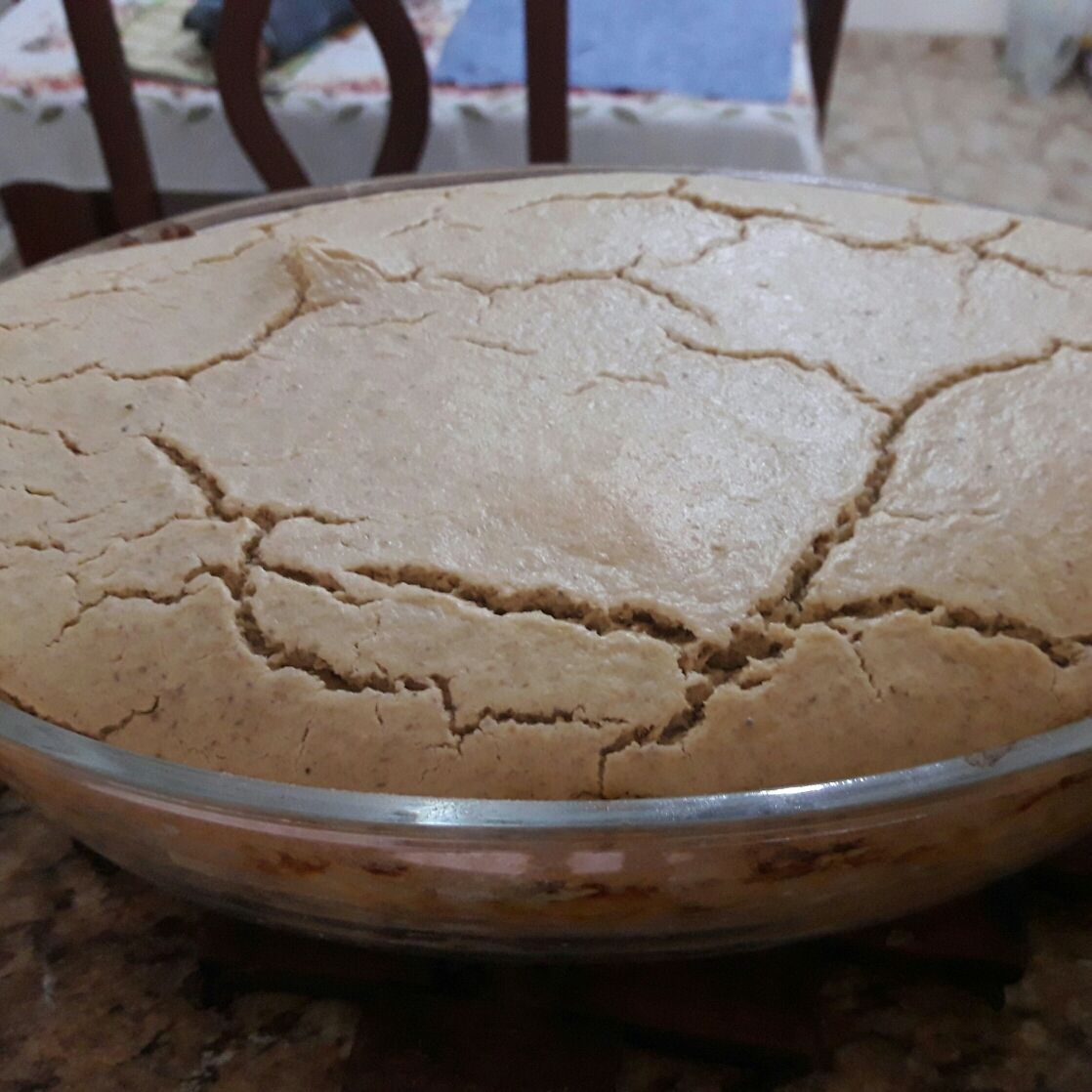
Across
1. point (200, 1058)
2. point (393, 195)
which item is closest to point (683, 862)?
point (200, 1058)

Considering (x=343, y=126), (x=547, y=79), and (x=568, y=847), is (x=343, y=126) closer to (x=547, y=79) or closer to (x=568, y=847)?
(x=547, y=79)

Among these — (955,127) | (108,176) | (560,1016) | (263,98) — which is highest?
(263,98)

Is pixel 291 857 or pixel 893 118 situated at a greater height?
pixel 291 857

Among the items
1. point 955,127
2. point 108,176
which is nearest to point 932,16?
point 955,127

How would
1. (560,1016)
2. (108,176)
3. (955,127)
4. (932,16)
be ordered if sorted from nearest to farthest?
(560,1016) < (108,176) < (955,127) < (932,16)

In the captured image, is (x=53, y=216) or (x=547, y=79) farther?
(x=53, y=216)

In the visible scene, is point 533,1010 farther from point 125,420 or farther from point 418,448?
point 125,420

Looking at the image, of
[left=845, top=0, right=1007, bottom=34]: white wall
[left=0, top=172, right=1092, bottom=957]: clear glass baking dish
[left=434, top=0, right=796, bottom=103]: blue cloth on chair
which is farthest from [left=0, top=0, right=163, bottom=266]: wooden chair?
[left=845, top=0, right=1007, bottom=34]: white wall
